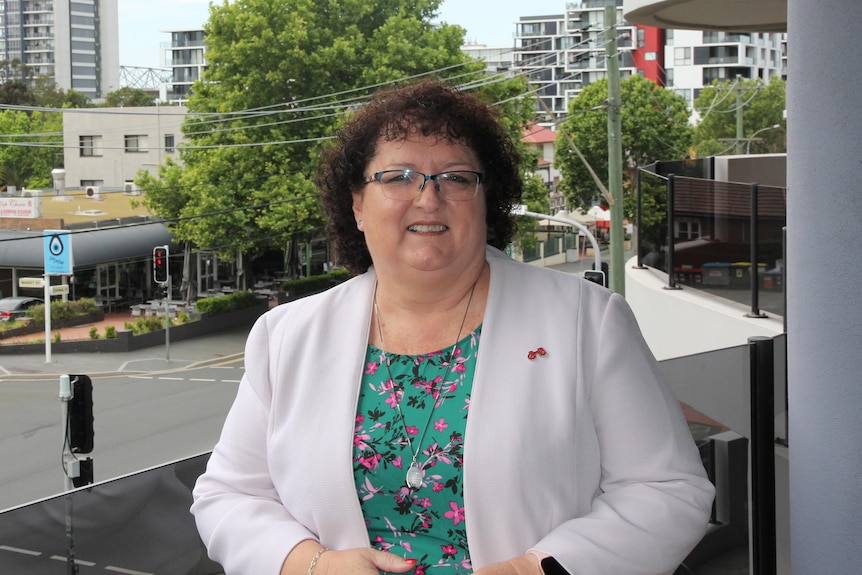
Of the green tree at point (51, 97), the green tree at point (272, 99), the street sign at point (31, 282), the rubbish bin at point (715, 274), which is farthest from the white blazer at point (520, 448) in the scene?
the green tree at point (51, 97)

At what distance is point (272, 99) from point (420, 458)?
87.3 feet

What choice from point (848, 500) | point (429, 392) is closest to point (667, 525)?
point (429, 392)

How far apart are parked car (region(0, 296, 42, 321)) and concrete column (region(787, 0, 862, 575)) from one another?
94.0 ft

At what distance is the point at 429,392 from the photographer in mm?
1607

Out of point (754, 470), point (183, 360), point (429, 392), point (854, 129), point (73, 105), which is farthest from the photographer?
point (73, 105)

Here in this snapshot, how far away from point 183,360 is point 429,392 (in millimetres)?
24475

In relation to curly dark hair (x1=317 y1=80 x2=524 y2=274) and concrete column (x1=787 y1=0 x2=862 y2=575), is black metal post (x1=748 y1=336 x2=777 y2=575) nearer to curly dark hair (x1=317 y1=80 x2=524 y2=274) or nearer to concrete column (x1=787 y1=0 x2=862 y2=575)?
concrete column (x1=787 y1=0 x2=862 y2=575)

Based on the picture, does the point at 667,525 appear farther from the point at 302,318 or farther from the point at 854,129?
the point at 854,129

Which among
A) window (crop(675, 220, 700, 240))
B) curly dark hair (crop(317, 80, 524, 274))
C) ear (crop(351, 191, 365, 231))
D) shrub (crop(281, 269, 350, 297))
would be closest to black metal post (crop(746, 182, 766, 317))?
window (crop(675, 220, 700, 240))

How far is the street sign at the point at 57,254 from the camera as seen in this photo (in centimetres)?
2379

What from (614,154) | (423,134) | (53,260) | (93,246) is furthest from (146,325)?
(423,134)

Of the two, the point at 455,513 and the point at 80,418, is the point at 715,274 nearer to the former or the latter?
the point at 80,418

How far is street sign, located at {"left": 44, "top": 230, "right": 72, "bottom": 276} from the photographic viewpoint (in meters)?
23.8

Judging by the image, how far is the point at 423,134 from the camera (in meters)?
1.69
